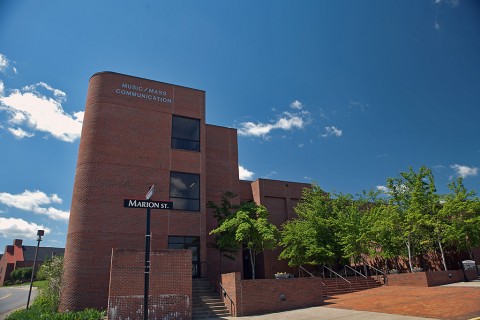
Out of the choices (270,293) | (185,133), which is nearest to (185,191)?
(185,133)

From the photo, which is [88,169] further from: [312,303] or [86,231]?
[312,303]

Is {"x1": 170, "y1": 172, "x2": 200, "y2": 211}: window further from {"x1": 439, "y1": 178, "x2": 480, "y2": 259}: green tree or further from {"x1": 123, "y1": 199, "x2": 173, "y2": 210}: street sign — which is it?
{"x1": 439, "y1": 178, "x2": 480, "y2": 259}: green tree

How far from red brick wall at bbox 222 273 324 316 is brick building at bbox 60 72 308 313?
577cm

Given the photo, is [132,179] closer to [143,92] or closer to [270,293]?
[143,92]

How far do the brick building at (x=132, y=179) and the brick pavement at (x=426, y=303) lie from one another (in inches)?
403

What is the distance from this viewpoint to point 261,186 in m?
33.3

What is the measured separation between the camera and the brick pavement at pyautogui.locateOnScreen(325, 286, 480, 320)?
1187 centimetres

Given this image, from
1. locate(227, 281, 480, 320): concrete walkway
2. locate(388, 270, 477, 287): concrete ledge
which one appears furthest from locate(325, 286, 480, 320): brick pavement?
locate(388, 270, 477, 287): concrete ledge

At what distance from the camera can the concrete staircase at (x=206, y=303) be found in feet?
53.1

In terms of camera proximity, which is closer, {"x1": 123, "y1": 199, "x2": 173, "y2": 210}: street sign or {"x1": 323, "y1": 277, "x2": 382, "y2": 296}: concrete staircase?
{"x1": 123, "y1": 199, "x2": 173, "y2": 210}: street sign

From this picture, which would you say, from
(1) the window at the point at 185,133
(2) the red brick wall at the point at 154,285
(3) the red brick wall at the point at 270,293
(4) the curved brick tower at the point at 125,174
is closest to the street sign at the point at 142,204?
(2) the red brick wall at the point at 154,285

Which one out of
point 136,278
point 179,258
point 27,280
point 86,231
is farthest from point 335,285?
point 27,280

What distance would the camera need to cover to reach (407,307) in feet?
45.4

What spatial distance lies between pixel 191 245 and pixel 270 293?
23.3 ft
